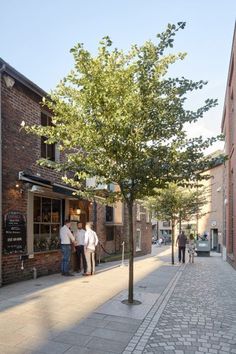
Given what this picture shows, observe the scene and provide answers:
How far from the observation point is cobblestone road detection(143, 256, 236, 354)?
5.48 m

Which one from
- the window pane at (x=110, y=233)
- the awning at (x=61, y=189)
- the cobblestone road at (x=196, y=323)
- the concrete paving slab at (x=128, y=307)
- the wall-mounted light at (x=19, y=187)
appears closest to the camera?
the cobblestone road at (x=196, y=323)

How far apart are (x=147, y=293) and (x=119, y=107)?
4642 millimetres

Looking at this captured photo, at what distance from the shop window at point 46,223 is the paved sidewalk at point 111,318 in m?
1.27

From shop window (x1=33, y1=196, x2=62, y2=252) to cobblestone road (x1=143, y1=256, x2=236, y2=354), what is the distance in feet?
13.4

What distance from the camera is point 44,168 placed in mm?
11711

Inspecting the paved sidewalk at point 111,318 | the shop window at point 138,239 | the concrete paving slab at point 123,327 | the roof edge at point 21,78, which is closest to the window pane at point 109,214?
the shop window at point 138,239

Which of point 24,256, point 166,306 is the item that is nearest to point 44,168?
point 24,256

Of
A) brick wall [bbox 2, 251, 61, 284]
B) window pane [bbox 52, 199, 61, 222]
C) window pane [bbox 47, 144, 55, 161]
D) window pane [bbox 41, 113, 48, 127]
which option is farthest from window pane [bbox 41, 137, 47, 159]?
brick wall [bbox 2, 251, 61, 284]

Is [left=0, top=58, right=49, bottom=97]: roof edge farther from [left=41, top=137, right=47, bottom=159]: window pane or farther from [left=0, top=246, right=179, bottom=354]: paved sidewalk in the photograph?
[left=0, top=246, right=179, bottom=354]: paved sidewalk

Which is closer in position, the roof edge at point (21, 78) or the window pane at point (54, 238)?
the roof edge at point (21, 78)

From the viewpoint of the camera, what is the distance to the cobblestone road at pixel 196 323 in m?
5.48

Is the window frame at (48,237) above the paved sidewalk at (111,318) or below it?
above

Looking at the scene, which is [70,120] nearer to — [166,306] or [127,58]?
[127,58]

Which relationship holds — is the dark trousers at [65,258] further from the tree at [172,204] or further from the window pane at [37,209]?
the tree at [172,204]
